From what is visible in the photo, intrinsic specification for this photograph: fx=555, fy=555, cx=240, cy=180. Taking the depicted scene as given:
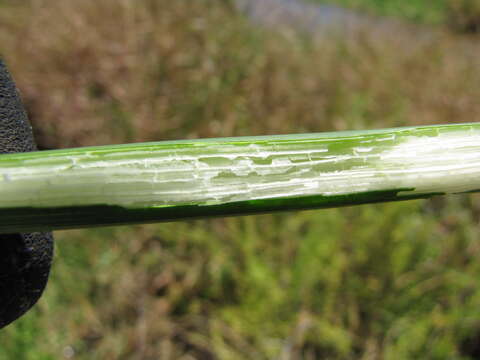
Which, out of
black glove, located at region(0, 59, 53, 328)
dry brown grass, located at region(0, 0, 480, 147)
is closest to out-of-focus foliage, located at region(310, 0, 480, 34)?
dry brown grass, located at region(0, 0, 480, 147)

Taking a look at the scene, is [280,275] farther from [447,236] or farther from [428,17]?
[428,17]

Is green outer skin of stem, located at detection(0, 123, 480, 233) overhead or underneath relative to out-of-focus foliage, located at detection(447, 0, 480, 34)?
underneath

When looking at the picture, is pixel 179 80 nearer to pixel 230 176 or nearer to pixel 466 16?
pixel 230 176

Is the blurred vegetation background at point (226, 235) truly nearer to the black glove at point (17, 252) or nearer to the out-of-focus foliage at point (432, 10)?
the black glove at point (17, 252)

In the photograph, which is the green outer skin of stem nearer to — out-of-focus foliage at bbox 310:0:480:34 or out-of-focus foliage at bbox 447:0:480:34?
out-of-focus foliage at bbox 310:0:480:34

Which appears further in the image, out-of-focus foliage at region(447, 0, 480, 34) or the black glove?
out-of-focus foliage at region(447, 0, 480, 34)

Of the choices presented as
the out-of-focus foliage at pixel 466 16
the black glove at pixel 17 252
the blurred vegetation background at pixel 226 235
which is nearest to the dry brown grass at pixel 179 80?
the blurred vegetation background at pixel 226 235

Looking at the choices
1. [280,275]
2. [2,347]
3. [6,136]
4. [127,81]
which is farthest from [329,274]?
[6,136]
